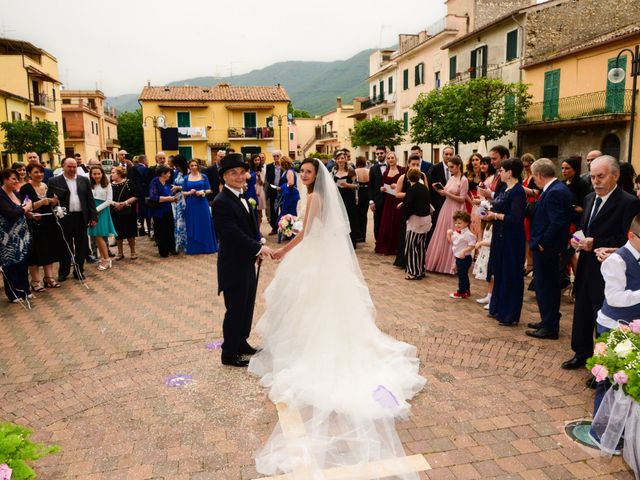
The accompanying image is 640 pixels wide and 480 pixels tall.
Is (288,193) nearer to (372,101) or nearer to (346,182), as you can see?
(346,182)

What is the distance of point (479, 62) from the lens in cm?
2873

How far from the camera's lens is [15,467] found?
8.54 feet

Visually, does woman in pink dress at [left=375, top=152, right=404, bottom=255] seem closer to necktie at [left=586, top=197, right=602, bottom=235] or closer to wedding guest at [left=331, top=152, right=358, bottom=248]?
wedding guest at [left=331, top=152, right=358, bottom=248]

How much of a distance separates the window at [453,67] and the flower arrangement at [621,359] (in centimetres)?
Answer: 3071

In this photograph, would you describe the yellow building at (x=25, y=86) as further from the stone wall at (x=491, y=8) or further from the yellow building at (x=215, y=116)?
the stone wall at (x=491, y=8)

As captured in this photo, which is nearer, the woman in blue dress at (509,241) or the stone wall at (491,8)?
the woman in blue dress at (509,241)

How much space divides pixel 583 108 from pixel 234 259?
21.8 metres

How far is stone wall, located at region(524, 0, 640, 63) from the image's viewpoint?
24.4 metres

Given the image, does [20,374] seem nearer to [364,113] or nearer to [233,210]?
[233,210]

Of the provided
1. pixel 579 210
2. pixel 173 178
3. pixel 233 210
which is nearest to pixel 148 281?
pixel 173 178

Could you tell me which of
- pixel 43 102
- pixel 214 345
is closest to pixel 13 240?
pixel 214 345

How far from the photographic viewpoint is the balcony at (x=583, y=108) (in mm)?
19812

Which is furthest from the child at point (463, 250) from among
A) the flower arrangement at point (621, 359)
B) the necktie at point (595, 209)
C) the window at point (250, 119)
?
the window at point (250, 119)

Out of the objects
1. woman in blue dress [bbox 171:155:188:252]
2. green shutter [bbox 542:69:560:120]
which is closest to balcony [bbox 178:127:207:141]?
green shutter [bbox 542:69:560:120]
